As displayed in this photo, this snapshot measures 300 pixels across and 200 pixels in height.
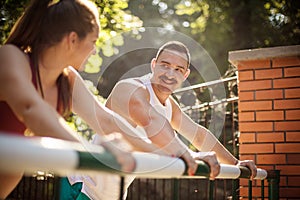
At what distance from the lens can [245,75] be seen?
13.3 ft

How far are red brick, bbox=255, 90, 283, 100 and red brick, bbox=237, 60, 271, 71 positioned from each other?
22 cm

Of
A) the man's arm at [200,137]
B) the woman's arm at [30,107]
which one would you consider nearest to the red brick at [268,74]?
the man's arm at [200,137]

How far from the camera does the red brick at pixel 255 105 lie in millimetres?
3928

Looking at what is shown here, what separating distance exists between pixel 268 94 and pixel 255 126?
294 millimetres

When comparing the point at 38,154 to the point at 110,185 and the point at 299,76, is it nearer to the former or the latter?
the point at 110,185

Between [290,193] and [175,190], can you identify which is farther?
[290,193]

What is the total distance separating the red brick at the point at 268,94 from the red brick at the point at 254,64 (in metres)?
0.22

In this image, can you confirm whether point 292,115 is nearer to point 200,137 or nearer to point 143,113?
point 200,137

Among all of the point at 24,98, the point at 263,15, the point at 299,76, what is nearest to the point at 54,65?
the point at 24,98

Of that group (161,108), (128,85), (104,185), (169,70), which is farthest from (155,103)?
(104,185)

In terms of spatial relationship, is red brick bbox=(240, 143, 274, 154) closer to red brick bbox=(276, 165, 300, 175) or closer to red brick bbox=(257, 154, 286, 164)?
red brick bbox=(257, 154, 286, 164)

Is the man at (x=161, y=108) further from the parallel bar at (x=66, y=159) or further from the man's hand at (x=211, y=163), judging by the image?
the parallel bar at (x=66, y=159)

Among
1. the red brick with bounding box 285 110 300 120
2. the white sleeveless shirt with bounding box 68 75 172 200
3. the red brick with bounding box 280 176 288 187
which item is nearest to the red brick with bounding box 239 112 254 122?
the red brick with bounding box 285 110 300 120

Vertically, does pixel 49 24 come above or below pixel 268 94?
below
